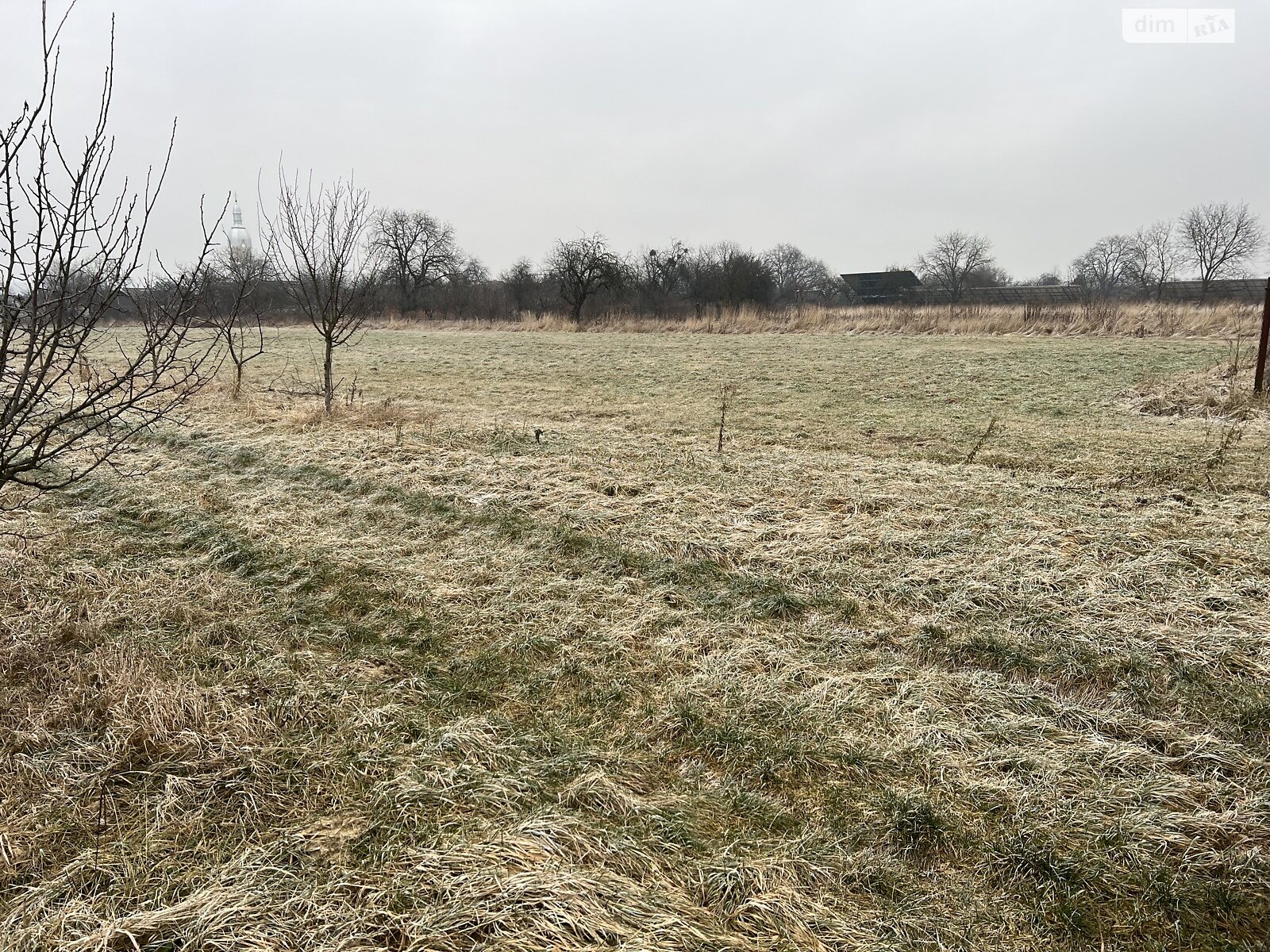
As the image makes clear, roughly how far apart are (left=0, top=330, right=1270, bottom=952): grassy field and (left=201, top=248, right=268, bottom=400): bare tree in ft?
4.91

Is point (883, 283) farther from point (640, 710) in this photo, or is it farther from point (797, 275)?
point (640, 710)

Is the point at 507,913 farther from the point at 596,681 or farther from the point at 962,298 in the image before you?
the point at 962,298

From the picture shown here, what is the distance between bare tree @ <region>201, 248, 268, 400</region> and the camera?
3.97 metres

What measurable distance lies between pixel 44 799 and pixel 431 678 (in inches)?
50.3

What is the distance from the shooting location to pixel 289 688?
277 cm

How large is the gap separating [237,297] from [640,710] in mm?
4419

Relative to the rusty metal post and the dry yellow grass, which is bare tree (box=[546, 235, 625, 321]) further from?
the rusty metal post

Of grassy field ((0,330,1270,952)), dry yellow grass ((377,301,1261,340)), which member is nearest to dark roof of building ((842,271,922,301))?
dry yellow grass ((377,301,1261,340))

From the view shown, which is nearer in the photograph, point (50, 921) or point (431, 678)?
point (50, 921)

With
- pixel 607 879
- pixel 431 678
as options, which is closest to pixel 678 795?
pixel 607 879

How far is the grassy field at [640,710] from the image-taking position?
1.82 meters

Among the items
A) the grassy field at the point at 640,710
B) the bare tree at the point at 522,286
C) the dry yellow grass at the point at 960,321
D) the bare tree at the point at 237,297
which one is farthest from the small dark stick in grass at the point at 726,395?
the bare tree at the point at 522,286

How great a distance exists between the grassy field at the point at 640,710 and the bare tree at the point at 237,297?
1498mm

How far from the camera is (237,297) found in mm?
4980
